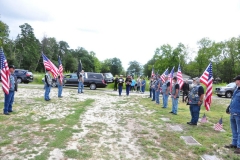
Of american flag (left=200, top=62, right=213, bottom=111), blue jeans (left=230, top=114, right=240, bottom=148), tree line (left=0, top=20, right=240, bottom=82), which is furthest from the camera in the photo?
tree line (left=0, top=20, right=240, bottom=82)

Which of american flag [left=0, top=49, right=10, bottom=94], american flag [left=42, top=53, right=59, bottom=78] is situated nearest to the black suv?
american flag [left=42, top=53, right=59, bottom=78]

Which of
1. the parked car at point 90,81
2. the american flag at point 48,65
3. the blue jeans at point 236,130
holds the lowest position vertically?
the blue jeans at point 236,130

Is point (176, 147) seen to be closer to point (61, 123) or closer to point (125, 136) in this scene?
point (125, 136)

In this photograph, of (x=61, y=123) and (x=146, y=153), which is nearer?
(x=146, y=153)

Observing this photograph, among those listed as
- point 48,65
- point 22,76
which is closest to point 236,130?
point 48,65

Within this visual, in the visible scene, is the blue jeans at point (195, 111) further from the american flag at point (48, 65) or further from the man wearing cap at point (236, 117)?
the american flag at point (48, 65)

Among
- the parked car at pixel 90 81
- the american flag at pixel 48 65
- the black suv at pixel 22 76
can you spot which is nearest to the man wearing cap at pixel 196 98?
the american flag at pixel 48 65

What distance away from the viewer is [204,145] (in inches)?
224

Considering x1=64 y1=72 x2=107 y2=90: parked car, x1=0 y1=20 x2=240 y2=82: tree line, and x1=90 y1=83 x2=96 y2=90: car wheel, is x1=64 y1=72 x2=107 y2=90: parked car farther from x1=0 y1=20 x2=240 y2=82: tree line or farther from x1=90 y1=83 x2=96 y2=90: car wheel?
x1=0 y1=20 x2=240 y2=82: tree line

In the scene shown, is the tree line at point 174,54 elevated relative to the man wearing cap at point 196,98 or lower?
elevated

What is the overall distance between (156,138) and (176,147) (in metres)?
0.82

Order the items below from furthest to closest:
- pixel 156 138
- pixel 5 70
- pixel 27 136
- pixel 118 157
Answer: pixel 5 70
pixel 156 138
pixel 27 136
pixel 118 157

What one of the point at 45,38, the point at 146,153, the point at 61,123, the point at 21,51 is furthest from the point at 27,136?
the point at 45,38

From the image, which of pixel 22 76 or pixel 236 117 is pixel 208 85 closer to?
pixel 236 117
